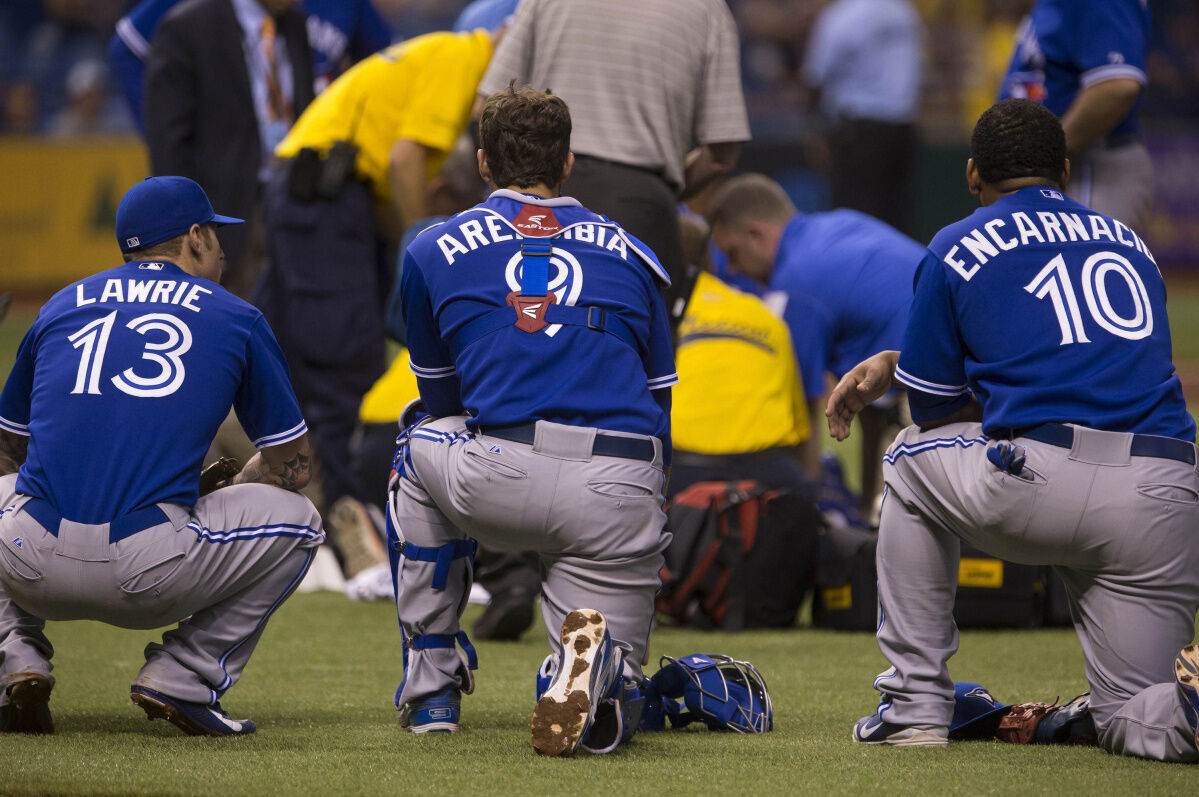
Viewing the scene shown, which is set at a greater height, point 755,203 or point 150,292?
point 755,203

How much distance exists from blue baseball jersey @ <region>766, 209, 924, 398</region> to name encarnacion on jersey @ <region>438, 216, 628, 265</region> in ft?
9.89

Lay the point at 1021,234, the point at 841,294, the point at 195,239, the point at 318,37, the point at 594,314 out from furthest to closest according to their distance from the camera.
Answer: the point at 318,37 < the point at 841,294 < the point at 195,239 < the point at 594,314 < the point at 1021,234

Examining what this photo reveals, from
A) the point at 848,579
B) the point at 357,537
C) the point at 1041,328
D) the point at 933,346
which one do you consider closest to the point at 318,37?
the point at 357,537

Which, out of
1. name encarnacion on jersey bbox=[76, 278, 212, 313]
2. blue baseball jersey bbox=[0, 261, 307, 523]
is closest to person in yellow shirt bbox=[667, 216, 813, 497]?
blue baseball jersey bbox=[0, 261, 307, 523]

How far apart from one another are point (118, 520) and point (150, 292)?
55cm

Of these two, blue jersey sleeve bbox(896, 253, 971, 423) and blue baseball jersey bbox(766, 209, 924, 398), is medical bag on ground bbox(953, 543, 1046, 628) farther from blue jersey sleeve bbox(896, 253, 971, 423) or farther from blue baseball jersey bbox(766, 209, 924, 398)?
blue jersey sleeve bbox(896, 253, 971, 423)

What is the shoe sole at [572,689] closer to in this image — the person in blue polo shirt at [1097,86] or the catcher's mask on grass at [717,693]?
the catcher's mask on grass at [717,693]

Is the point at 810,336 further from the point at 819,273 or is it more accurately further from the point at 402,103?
the point at 402,103

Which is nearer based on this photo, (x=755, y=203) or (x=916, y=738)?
(x=916, y=738)

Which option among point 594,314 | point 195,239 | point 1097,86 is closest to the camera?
point 594,314

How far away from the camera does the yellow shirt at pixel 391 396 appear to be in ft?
20.3

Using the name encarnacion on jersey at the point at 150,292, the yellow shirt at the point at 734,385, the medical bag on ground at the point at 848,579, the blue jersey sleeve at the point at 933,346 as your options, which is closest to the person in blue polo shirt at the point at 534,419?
the name encarnacion on jersey at the point at 150,292

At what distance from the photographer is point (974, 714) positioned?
3.76m

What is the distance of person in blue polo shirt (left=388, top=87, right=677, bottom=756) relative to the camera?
3561mm
